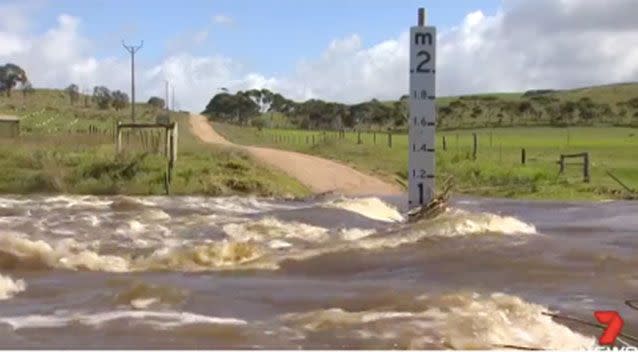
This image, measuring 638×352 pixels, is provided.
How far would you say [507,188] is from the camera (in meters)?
29.6

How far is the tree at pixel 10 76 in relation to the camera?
12150 cm

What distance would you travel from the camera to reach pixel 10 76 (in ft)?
400

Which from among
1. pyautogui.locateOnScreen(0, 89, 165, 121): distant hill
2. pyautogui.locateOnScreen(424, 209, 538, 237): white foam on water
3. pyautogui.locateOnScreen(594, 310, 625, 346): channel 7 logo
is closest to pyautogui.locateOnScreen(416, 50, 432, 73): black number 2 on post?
pyautogui.locateOnScreen(424, 209, 538, 237): white foam on water

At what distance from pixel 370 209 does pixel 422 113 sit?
567 cm

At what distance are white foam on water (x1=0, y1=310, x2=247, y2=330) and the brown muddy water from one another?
0.02 meters

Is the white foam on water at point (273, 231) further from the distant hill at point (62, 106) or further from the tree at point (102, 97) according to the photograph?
the tree at point (102, 97)

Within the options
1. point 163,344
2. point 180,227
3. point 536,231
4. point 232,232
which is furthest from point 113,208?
point 163,344

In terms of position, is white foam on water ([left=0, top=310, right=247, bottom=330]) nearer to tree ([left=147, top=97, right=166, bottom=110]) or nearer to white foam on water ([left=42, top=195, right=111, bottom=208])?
white foam on water ([left=42, top=195, right=111, bottom=208])

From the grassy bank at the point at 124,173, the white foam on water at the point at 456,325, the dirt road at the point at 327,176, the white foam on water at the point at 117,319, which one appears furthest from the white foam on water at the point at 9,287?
the dirt road at the point at 327,176

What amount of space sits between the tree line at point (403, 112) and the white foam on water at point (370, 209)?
2924 inches

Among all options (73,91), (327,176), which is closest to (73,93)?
(73,91)

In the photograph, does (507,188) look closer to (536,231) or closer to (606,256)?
(536,231)

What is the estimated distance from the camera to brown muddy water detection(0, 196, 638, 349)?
7375 millimetres

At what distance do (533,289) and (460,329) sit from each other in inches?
99.3
